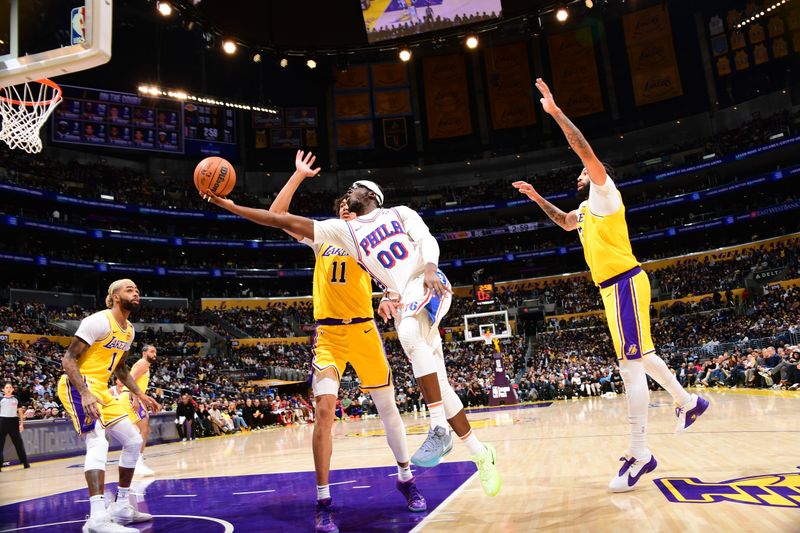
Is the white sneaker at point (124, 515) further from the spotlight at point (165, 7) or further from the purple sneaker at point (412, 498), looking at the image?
the spotlight at point (165, 7)

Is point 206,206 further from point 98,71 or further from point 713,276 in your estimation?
point 713,276

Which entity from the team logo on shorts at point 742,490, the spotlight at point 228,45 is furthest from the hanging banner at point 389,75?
the team logo on shorts at point 742,490

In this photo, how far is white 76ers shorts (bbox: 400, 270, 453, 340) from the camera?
4117 millimetres

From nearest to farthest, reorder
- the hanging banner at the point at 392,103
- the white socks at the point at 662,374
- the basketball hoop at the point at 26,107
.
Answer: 1. the white socks at the point at 662,374
2. the basketball hoop at the point at 26,107
3. the hanging banner at the point at 392,103

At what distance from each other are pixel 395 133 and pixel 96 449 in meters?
38.2

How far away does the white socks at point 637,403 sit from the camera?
4508 millimetres

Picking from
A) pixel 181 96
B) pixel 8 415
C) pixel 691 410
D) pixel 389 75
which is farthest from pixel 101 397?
pixel 389 75

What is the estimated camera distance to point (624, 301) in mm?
4785

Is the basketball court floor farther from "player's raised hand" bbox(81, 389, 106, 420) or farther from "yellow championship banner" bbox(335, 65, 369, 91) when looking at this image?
"yellow championship banner" bbox(335, 65, 369, 91)

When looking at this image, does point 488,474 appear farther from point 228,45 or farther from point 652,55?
point 652,55

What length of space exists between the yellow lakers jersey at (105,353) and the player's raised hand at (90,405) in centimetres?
49

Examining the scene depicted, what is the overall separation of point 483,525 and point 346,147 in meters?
39.1

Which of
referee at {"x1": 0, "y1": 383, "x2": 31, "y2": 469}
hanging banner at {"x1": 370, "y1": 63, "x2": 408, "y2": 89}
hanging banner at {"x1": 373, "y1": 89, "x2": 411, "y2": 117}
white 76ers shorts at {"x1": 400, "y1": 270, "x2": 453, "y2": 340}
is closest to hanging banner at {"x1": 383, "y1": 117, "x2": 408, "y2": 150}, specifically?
hanging banner at {"x1": 373, "y1": 89, "x2": 411, "y2": 117}

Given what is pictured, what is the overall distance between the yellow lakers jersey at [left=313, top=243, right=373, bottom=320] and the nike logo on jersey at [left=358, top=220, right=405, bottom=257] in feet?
1.56
